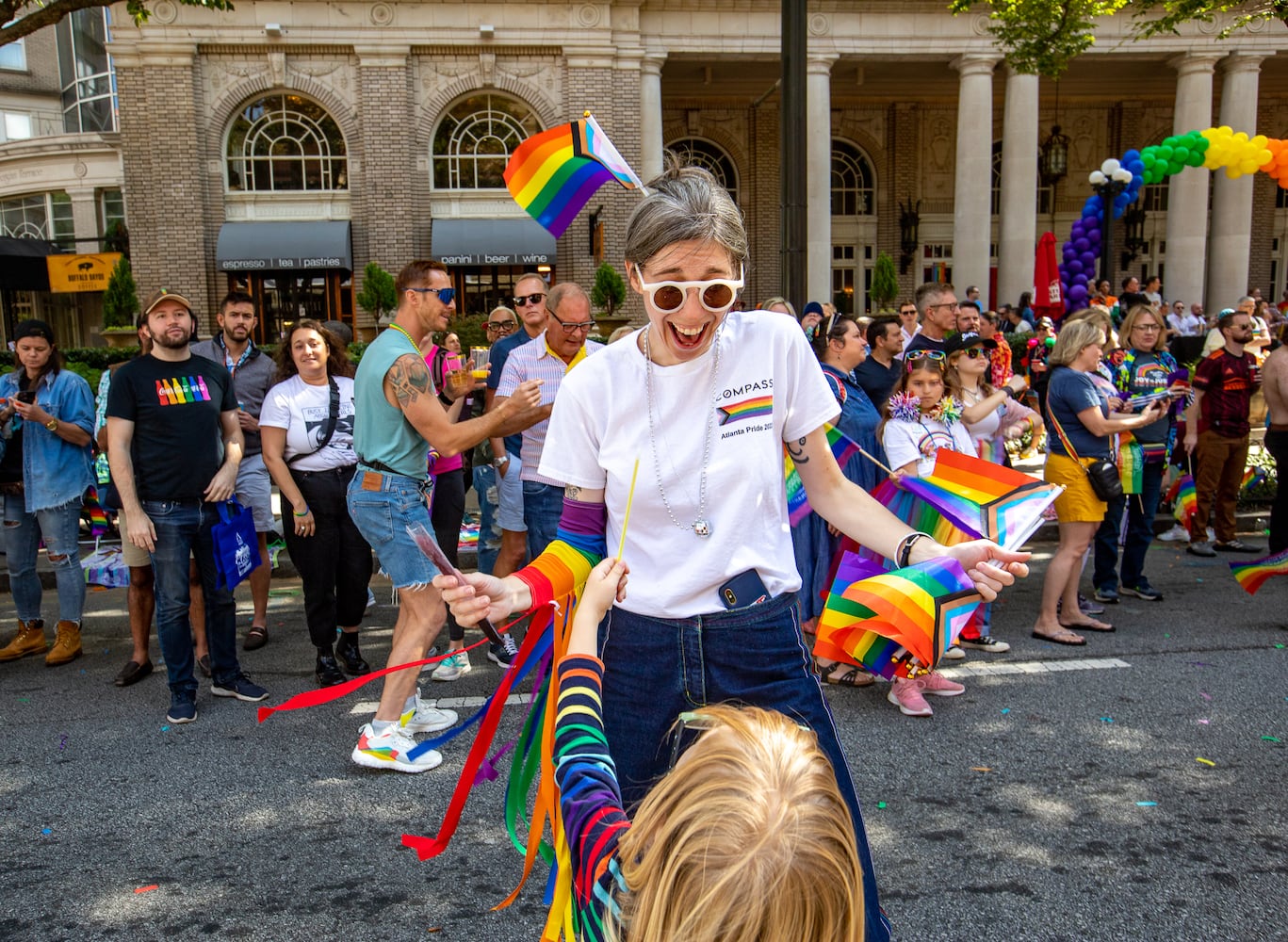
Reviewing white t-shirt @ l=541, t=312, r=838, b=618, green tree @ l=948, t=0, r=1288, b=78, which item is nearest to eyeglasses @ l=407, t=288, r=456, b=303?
white t-shirt @ l=541, t=312, r=838, b=618

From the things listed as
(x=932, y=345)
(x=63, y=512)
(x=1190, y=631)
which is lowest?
(x=1190, y=631)

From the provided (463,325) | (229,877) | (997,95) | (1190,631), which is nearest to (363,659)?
(229,877)

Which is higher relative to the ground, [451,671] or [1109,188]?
[1109,188]

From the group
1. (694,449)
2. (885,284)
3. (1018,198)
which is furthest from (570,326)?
(1018,198)

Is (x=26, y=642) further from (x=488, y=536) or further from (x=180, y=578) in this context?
(x=488, y=536)

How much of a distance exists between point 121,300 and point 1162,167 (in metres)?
19.8

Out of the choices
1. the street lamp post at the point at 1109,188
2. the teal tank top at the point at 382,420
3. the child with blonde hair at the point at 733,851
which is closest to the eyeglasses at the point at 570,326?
the teal tank top at the point at 382,420

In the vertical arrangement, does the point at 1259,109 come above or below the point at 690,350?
above

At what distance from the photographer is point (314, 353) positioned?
5.81 metres

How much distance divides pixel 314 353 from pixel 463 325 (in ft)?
48.1

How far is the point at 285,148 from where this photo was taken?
23875mm

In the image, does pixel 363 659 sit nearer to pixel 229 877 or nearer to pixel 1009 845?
pixel 229 877

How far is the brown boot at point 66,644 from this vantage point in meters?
6.30

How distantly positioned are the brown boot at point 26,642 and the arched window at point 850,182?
26976 mm
